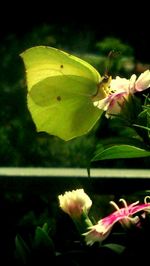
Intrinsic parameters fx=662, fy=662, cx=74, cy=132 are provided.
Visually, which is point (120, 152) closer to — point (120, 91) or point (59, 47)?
point (120, 91)

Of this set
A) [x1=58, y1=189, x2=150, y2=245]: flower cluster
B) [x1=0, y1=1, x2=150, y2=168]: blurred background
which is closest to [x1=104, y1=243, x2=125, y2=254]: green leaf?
[x1=58, y1=189, x2=150, y2=245]: flower cluster

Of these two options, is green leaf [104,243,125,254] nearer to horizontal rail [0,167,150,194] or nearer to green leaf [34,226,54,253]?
green leaf [34,226,54,253]

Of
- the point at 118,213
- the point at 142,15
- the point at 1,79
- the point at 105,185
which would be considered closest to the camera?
the point at 118,213

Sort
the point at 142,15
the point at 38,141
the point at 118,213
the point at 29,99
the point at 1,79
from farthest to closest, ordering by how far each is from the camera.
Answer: the point at 142,15, the point at 1,79, the point at 38,141, the point at 29,99, the point at 118,213

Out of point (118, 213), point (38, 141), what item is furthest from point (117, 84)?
point (38, 141)

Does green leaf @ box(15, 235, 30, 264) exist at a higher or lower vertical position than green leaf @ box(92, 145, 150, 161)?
lower

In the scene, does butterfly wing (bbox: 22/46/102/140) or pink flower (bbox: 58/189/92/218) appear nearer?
pink flower (bbox: 58/189/92/218)

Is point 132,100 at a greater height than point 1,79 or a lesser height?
lesser

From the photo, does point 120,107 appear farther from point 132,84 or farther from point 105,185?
point 105,185
